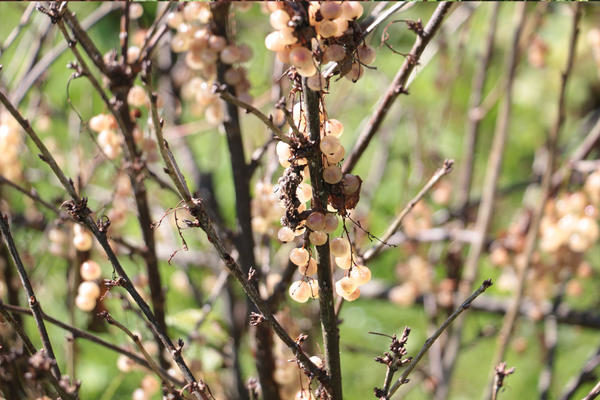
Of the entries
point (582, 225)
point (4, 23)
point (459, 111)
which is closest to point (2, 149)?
point (582, 225)

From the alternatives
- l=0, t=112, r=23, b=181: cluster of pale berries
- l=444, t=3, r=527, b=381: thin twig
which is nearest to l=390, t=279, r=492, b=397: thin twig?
l=444, t=3, r=527, b=381: thin twig

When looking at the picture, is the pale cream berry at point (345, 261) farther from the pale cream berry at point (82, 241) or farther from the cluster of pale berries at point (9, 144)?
the cluster of pale berries at point (9, 144)

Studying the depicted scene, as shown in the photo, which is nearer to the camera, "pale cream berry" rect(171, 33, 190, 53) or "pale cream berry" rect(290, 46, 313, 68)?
"pale cream berry" rect(290, 46, 313, 68)

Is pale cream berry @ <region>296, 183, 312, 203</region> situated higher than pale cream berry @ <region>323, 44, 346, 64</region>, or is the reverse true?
pale cream berry @ <region>323, 44, 346, 64</region>

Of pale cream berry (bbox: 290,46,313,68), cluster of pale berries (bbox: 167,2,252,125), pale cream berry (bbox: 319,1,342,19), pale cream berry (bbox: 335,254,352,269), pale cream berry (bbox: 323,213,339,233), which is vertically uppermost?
cluster of pale berries (bbox: 167,2,252,125)

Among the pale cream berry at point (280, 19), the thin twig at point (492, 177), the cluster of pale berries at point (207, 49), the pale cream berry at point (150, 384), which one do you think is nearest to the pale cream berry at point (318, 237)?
the pale cream berry at point (280, 19)

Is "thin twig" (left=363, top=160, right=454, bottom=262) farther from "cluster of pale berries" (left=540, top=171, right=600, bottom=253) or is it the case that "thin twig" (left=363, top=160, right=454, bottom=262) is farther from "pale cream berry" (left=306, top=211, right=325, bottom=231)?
"cluster of pale berries" (left=540, top=171, right=600, bottom=253)

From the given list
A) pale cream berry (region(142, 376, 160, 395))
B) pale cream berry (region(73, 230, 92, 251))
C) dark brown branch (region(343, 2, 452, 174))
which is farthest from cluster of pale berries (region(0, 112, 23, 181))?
dark brown branch (region(343, 2, 452, 174))

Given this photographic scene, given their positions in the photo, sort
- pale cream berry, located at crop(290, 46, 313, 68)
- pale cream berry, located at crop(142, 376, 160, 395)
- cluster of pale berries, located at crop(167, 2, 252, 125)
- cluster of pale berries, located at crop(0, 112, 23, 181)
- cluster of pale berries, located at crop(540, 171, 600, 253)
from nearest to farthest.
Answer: pale cream berry, located at crop(290, 46, 313, 68) → cluster of pale berries, located at crop(167, 2, 252, 125) → pale cream berry, located at crop(142, 376, 160, 395) → cluster of pale berries, located at crop(0, 112, 23, 181) → cluster of pale berries, located at crop(540, 171, 600, 253)

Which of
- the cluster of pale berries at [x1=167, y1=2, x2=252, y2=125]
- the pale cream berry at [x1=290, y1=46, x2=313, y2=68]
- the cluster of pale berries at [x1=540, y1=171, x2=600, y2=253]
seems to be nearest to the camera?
the pale cream berry at [x1=290, y1=46, x2=313, y2=68]
